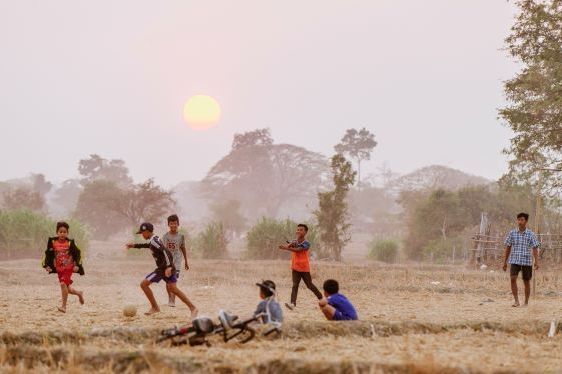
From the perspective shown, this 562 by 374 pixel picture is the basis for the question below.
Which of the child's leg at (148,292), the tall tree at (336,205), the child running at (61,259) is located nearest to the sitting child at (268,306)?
the child's leg at (148,292)

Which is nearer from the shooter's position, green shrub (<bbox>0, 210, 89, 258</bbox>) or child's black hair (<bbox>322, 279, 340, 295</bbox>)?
child's black hair (<bbox>322, 279, 340, 295</bbox>)

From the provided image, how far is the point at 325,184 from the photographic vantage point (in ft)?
264

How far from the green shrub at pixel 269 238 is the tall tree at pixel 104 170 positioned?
6158cm

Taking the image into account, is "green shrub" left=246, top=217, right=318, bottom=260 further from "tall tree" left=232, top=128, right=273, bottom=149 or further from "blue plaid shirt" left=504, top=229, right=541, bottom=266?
"tall tree" left=232, top=128, right=273, bottom=149

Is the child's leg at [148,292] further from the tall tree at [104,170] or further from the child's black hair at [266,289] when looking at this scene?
the tall tree at [104,170]

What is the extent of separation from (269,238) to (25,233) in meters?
10.7

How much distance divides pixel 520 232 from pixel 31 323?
8.89 meters

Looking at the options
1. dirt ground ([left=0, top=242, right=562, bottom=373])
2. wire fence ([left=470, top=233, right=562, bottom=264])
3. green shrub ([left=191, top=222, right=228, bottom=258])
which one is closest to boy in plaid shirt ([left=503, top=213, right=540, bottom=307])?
dirt ground ([left=0, top=242, right=562, bottom=373])

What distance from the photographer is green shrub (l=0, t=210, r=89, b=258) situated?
2889 centimetres

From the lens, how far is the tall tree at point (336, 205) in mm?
29578

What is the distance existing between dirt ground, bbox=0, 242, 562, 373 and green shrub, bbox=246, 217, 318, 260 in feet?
45.4

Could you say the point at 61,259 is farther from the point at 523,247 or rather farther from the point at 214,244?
the point at 214,244

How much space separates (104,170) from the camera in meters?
96.8

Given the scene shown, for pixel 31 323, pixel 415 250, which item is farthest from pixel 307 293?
pixel 415 250
